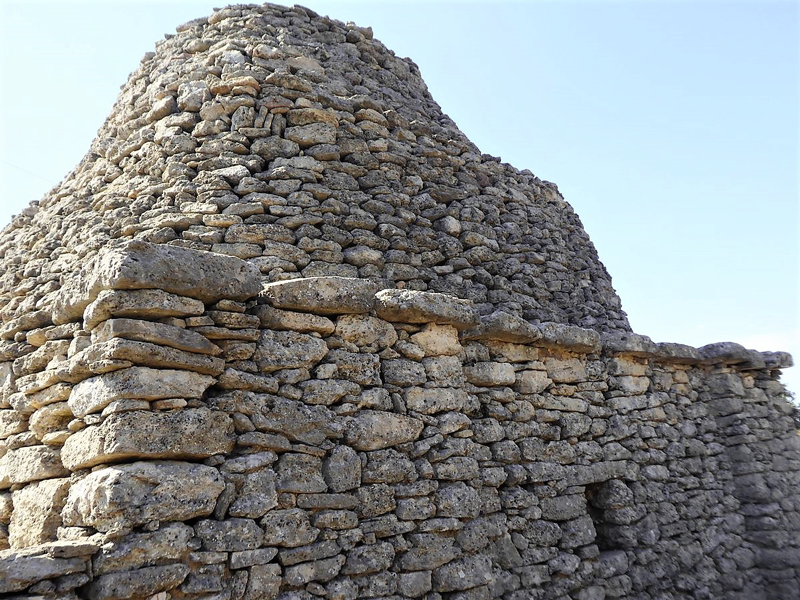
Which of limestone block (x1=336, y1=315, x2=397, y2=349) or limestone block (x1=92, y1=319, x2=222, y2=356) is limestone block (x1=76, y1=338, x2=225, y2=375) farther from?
limestone block (x1=336, y1=315, x2=397, y2=349)

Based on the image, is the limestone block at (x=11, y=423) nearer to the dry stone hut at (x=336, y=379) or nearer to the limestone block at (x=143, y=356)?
the dry stone hut at (x=336, y=379)

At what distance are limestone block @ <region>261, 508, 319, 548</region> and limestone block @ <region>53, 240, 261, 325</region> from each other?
1.14 metres

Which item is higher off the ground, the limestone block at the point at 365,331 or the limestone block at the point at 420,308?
the limestone block at the point at 420,308

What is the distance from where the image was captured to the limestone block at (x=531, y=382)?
4.31 m

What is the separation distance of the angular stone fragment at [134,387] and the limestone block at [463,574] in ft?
5.56

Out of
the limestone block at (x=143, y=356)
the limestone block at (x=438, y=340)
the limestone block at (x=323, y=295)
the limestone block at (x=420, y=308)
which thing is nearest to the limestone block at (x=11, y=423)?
the limestone block at (x=143, y=356)

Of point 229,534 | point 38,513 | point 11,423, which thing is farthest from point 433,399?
point 11,423

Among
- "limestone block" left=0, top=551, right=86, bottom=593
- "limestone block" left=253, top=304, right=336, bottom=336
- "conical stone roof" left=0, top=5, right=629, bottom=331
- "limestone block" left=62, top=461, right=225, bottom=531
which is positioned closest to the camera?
"limestone block" left=0, top=551, right=86, bottom=593

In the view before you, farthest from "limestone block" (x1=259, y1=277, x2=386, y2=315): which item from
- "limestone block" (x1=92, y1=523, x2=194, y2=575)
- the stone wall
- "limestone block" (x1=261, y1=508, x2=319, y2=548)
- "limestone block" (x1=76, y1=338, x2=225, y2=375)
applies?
"limestone block" (x1=92, y1=523, x2=194, y2=575)

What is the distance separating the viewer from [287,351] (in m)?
3.18

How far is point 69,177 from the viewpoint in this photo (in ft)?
18.0

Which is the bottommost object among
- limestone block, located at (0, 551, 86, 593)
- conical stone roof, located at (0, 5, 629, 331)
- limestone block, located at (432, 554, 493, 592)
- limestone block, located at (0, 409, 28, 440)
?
limestone block, located at (432, 554, 493, 592)

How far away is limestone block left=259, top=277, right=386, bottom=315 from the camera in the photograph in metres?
3.25

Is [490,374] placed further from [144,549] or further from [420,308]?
[144,549]
